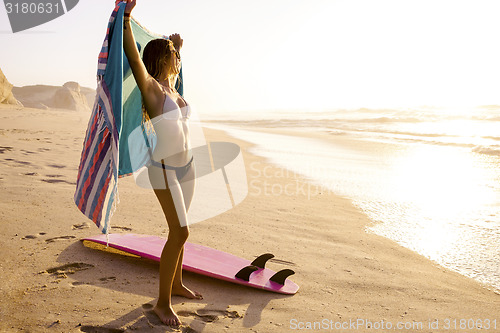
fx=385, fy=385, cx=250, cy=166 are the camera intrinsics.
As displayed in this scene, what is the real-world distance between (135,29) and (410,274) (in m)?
3.22

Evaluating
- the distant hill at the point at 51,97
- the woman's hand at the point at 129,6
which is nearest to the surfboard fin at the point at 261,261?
the woman's hand at the point at 129,6

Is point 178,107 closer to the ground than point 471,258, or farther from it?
farther from it

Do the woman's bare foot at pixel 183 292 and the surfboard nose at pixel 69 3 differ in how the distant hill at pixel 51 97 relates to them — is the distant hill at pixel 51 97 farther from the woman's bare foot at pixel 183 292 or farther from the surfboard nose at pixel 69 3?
the woman's bare foot at pixel 183 292

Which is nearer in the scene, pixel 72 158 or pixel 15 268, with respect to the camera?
pixel 15 268

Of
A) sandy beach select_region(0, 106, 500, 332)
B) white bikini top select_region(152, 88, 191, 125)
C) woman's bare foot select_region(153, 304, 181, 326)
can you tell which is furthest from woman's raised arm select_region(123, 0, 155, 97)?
Result: sandy beach select_region(0, 106, 500, 332)

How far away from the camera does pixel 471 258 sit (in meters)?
4.07

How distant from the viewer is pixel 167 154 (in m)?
2.58

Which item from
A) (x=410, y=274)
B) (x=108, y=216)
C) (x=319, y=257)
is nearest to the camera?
(x=108, y=216)

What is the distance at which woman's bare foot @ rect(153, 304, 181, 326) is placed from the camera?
255 centimetres

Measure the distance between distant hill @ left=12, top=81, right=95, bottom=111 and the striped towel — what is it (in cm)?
4844

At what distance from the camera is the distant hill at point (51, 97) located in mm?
49250

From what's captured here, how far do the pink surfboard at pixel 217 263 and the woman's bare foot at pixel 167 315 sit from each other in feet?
2.38

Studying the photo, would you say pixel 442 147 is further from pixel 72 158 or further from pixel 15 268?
pixel 15 268

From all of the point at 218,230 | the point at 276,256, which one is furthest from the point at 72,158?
the point at 276,256
